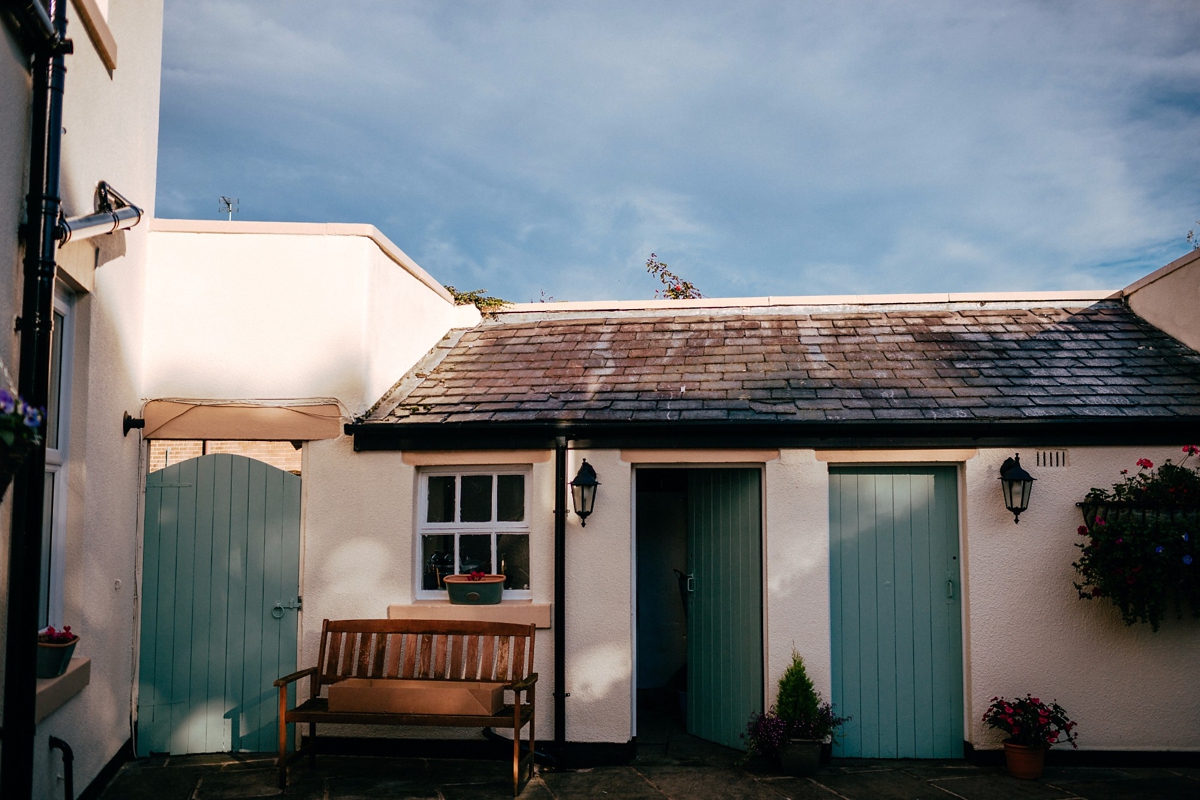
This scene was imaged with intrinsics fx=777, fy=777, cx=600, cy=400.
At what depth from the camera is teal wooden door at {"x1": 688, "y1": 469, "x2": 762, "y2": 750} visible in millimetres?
6418

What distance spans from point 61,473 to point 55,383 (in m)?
0.57

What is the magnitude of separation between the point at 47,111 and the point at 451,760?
5.15 metres

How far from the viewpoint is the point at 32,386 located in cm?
380

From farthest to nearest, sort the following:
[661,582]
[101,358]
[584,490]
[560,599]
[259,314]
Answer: [661,582] → [259,314] → [560,599] → [584,490] → [101,358]

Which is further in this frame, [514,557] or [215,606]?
[514,557]

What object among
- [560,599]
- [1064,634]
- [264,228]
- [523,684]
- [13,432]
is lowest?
[523,684]

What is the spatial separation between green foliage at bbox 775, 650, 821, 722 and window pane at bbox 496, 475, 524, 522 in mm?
2493

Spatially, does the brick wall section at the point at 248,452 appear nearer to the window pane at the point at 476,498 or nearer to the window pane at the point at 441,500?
the window pane at the point at 441,500

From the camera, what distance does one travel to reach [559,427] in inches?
248

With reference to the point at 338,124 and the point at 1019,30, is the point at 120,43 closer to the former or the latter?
the point at 338,124

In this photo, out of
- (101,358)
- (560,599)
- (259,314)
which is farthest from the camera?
(259,314)

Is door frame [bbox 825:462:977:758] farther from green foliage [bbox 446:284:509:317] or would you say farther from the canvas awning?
green foliage [bbox 446:284:509:317]

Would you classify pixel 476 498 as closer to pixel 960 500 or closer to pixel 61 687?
pixel 61 687

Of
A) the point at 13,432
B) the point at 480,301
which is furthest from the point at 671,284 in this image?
the point at 13,432
